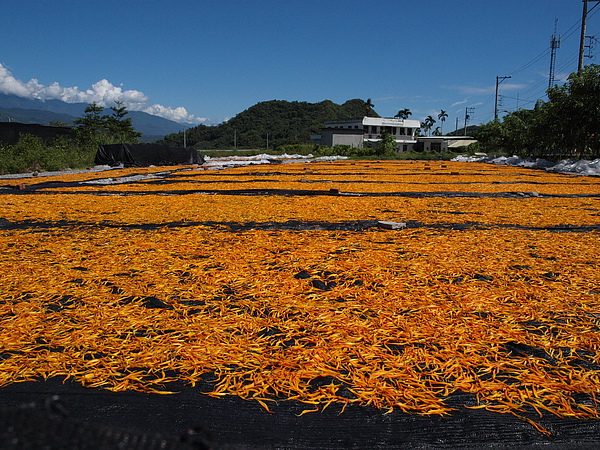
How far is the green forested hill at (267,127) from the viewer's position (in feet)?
271

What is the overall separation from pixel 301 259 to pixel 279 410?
94.7 inches

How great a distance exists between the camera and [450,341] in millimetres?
2447

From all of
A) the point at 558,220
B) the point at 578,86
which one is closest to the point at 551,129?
the point at 578,86

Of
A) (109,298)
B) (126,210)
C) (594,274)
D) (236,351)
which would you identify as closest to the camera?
(236,351)

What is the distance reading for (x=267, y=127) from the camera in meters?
93.8

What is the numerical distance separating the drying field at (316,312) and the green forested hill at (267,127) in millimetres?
69332

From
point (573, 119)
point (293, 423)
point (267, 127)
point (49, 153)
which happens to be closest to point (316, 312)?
point (293, 423)

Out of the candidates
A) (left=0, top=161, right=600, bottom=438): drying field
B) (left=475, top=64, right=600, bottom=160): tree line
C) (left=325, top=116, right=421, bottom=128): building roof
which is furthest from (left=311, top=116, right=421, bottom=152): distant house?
(left=0, top=161, right=600, bottom=438): drying field

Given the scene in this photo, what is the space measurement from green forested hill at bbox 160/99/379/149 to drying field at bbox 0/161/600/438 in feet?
227

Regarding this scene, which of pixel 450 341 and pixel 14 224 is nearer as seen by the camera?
pixel 450 341

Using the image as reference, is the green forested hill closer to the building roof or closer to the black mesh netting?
the building roof

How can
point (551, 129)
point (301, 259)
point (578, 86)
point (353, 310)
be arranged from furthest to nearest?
point (551, 129)
point (578, 86)
point (301, 259)
point (353, 310)

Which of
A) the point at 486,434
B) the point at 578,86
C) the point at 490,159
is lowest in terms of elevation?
the point at 486,434

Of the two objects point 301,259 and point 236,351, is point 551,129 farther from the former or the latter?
point 236,351
